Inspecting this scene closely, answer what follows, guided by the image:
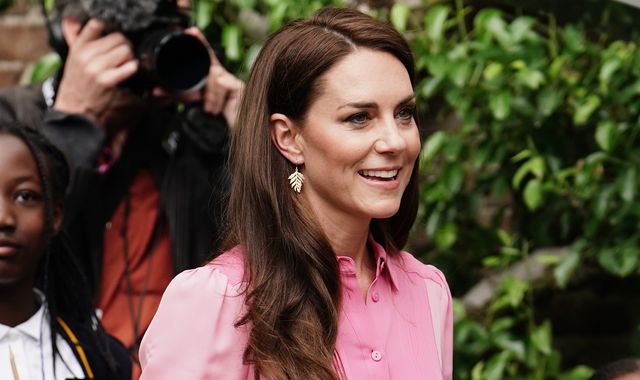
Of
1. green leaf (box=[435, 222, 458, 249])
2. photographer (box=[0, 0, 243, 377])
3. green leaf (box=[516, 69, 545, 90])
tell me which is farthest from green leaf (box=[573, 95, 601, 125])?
photographer (box=[0, 0, 243, 377])

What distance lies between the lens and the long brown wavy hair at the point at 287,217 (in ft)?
7.02

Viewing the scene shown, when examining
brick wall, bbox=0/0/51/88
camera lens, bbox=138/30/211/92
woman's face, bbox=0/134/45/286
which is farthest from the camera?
brick wall, bbox=0/0/51/88

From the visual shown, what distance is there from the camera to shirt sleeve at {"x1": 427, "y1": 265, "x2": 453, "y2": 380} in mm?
2428

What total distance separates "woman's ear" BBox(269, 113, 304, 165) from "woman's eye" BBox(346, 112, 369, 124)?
0.10 meters

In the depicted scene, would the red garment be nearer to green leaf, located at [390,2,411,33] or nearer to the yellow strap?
the yellow strap

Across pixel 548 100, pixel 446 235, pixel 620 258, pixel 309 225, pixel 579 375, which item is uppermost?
pixel 309 225

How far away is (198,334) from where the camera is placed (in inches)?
84.1

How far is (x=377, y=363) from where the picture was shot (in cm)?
222

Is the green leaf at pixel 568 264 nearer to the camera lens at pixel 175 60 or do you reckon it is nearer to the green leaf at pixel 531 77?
the green leaf at pixel 531 77

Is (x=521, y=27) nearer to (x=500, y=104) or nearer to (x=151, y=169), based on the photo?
(x=500, y=104)

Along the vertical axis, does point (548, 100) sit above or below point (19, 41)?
above

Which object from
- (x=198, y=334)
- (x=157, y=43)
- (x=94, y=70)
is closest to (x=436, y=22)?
(x=157, y=43)

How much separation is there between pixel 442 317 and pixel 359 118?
45cm

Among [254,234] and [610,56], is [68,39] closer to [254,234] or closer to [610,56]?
[254,234]
